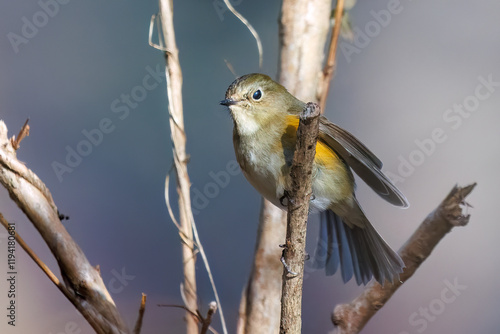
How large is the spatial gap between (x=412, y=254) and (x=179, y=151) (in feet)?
2.16

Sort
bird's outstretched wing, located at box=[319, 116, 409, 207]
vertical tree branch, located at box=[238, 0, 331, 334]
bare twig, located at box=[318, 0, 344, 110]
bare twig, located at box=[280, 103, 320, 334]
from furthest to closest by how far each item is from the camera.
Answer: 1. bare twig, located at box=[318, 0, 344, 110]
2. vertical tree branch, located at box=[238, 0, 331, 334]
3. bird's outstretched wing, located at box=[319, 116, 409, 207]
4. bare twig, located at box=[280, 103, 320, 334]

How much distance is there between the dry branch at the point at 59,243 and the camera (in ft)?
3.05

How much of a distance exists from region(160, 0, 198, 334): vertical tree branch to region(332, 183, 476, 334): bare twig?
1.30 ft

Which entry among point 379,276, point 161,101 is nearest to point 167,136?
point 161,101

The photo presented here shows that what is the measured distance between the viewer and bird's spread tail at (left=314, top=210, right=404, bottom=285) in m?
1.35

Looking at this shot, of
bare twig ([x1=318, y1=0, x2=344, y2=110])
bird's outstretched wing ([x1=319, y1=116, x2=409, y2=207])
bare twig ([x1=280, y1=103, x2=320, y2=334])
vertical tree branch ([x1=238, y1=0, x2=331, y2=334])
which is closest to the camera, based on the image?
bare twig ([x1=280, y1=103, x2=320, y2=334])

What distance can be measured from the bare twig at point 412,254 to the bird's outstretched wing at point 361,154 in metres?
0.10

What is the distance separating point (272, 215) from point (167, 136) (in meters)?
0.65

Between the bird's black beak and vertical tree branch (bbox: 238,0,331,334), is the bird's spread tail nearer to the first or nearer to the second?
vertical tree branch (bbox: 238,0,331,334)

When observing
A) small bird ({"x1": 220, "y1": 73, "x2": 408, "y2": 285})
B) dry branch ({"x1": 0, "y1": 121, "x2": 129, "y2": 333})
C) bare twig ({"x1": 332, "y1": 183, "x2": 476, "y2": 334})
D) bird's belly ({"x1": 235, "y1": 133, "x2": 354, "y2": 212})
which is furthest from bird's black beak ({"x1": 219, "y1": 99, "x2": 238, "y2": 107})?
bare twig ({"x1": 332, "y1": 183, "x2": 476, "y2": 334})

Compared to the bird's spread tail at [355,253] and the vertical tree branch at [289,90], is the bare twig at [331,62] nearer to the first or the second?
the vertical tree branch at [289,90]

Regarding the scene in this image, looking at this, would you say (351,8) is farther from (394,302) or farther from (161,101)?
(394,302)

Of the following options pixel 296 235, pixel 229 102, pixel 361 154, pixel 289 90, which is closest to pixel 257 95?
pixel 229 102

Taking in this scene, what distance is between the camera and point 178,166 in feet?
4.15
